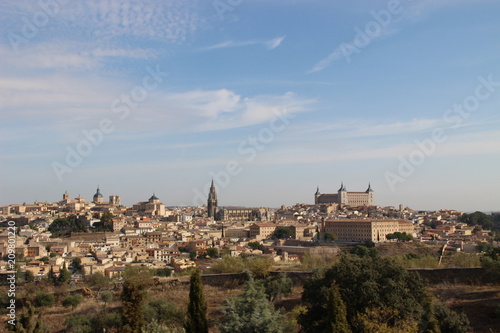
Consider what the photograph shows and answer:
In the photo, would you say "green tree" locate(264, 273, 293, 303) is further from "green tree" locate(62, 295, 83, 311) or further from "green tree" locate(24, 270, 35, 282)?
"green tree" locate(24, 270, 35, 282)

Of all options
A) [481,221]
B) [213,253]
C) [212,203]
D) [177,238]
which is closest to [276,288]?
[213,253]

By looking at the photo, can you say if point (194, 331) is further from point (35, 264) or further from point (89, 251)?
point (89, 251)

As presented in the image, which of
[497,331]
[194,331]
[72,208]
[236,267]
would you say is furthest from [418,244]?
[72,208]

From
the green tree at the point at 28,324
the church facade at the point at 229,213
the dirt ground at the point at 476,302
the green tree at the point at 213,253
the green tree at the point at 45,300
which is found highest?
the church facade at the point at 229,213

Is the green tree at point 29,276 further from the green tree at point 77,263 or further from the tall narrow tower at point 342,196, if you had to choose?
the tall narrow tower at point 342,196

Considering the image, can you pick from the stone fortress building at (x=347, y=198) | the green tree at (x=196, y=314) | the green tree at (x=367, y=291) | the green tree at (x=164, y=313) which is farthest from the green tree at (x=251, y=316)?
the stone fortress building at (x=347, y=198)

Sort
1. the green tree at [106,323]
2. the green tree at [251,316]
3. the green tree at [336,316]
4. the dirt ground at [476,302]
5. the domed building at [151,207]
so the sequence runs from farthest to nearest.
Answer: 1. the domed building at [151,207]
2. the green tree at [106,323]
3. the dirt ground at [476,302]
4. the green tree at [336,316]
5. the green tree at [251,316]

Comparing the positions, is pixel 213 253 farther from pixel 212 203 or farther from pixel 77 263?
pixel 212 203
